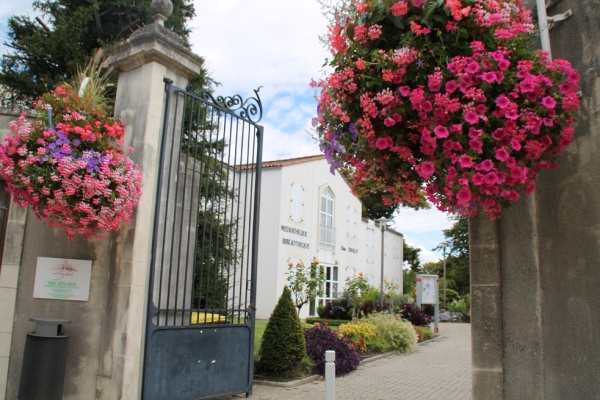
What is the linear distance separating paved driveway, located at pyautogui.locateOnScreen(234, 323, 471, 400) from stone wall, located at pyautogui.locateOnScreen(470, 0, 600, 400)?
4620 millimetres

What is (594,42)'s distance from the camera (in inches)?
109

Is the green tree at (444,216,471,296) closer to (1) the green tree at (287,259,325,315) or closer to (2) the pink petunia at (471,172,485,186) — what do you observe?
(1) the green tree at (287,259,325,315)

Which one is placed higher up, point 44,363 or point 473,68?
point 473,68

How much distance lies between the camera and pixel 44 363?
15.7 ft

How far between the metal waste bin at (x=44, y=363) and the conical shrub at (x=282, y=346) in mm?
3816

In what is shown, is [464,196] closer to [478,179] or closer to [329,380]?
[478,179]

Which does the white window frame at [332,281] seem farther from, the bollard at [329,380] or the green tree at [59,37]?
the bollard at [329,380]

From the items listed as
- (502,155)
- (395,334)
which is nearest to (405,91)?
(502,155)

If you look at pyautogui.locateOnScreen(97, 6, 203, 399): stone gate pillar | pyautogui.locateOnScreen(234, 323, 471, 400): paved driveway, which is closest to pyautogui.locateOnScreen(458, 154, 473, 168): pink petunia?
pyautogui.locateOnScreen(97, 6, 203, 399): stone gate pillar

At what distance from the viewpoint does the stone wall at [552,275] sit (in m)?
2.65

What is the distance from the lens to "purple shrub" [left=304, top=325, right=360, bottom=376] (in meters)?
9.02

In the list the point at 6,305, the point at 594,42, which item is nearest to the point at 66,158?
the point at 6,305

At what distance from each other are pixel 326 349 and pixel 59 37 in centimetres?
1088

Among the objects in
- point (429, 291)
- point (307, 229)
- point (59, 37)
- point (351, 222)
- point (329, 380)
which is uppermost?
point (59, 37)
